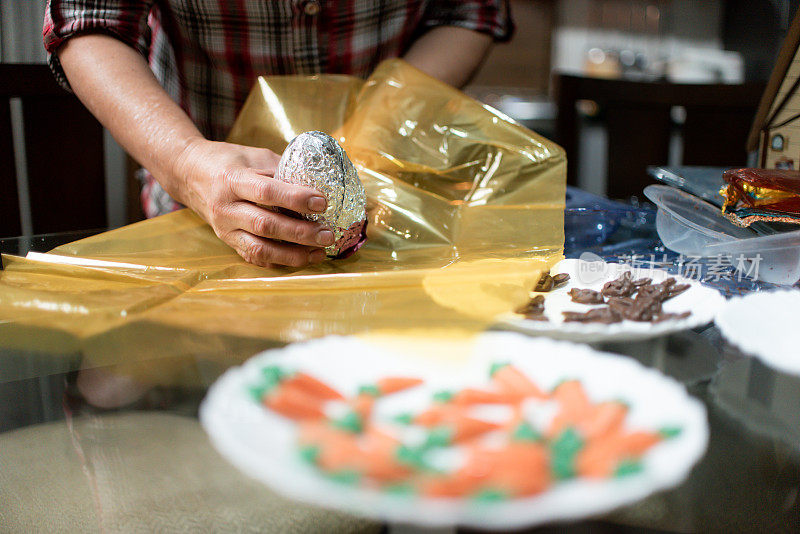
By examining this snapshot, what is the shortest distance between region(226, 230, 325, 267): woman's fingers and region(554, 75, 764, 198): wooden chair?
30.8 inches

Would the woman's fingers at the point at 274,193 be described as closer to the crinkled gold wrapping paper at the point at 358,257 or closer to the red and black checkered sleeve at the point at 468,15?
the crinkled gold wrapping paper at the point at 358,257

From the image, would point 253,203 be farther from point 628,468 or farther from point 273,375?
point 628,468

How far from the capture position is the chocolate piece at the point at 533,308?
420mm

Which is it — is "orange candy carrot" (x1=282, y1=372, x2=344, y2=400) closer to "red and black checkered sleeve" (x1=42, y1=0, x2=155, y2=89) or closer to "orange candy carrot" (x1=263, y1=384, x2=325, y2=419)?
"orange candy carrot" (x1=263, y1=384, x2=325, y2=419)

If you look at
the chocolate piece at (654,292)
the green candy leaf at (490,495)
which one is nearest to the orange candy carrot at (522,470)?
the green candy leaf at (490,495)

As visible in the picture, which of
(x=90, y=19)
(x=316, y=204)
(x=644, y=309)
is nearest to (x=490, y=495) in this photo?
(x=644, y=309)

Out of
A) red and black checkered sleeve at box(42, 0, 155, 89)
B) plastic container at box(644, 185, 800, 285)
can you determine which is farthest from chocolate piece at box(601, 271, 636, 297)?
red and black checkered sleeve at box(42, 0, 155, 89)

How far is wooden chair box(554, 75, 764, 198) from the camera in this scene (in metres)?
1.11

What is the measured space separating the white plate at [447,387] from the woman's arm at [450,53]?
606 millimetres

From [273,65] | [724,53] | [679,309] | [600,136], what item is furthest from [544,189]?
[724,53]

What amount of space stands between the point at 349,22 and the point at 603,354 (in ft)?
2.11

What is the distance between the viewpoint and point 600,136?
2.44 metres

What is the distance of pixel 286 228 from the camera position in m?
0.53

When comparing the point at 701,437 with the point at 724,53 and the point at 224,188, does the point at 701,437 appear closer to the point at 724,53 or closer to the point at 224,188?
the point at 224,188
